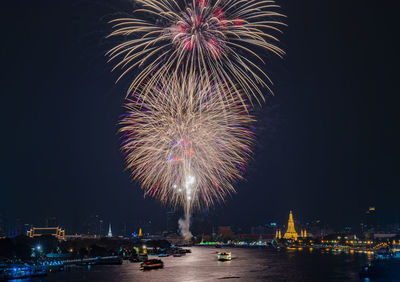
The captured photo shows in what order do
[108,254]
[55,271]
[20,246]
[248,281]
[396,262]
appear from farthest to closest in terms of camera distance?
[108,254] → [20,246] → [55,271] → [396,262] → [248,281]

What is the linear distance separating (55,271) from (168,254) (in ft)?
261

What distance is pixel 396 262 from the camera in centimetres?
8531

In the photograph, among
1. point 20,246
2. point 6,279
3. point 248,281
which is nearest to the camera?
point 248,281

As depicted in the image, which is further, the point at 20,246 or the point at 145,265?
the point at 20,246

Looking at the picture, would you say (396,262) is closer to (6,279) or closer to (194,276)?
(194,276)

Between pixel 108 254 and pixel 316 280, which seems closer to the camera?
Answer: pixel 316 280

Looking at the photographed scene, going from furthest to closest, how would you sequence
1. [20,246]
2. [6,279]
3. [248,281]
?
[20,246], [6,279], [248,281]

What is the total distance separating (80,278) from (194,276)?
1967 centimetres

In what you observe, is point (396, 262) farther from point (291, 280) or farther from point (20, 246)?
point (20, 246)

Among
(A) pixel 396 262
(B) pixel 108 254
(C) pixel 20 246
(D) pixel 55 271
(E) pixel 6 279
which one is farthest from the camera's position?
(B) pixel 108 254

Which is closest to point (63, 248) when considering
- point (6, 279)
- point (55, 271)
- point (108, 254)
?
point (108, 254)

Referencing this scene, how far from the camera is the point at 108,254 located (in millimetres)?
165500

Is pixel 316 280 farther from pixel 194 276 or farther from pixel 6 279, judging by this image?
pixel 6 279

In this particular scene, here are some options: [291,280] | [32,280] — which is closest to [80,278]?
[32,280]
